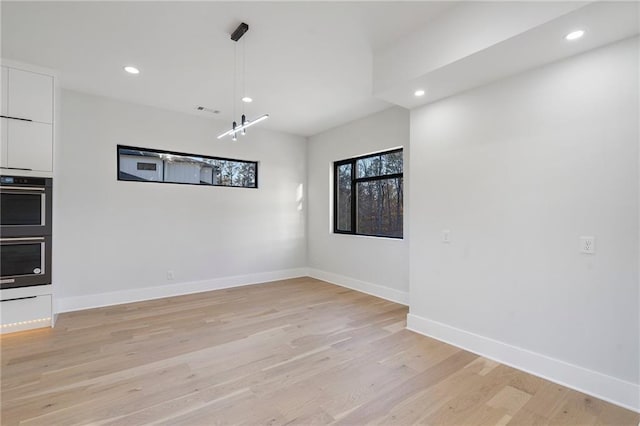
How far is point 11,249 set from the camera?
3184 millimetres

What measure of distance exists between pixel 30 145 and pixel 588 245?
17.9ft

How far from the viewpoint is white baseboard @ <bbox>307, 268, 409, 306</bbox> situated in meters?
4.37

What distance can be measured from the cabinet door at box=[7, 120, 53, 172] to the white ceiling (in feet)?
2.27

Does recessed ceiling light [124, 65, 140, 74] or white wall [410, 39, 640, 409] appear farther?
recessed ceiling light [124, 65, 140, 74]

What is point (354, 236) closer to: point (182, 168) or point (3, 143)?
point (182, 168)

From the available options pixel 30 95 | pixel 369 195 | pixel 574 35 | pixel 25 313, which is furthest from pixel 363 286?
pixel 30 95

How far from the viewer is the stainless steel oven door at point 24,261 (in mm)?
3158

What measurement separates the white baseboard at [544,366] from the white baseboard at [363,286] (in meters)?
1.10

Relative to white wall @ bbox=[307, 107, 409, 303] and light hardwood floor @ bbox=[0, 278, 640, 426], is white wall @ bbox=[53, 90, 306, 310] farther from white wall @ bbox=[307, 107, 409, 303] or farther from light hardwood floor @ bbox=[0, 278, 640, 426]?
light hardwood floor @ bbox=[0, 278, 640, 426]

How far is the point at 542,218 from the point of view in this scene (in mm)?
2445

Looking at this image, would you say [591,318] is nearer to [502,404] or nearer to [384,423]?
[502,404]

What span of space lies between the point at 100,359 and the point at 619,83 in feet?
15.5

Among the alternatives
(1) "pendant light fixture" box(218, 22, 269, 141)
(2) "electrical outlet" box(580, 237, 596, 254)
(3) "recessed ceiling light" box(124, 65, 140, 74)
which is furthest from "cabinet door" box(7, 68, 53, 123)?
(2) "electrical outlet" box(580, 237, 596, 254)

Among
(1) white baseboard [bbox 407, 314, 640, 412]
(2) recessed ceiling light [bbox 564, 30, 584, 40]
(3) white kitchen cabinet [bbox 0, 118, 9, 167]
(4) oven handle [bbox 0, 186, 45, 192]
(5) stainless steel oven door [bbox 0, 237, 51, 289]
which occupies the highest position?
(2) recessed ceiling light [bbox 564, 30, 584, 40]
